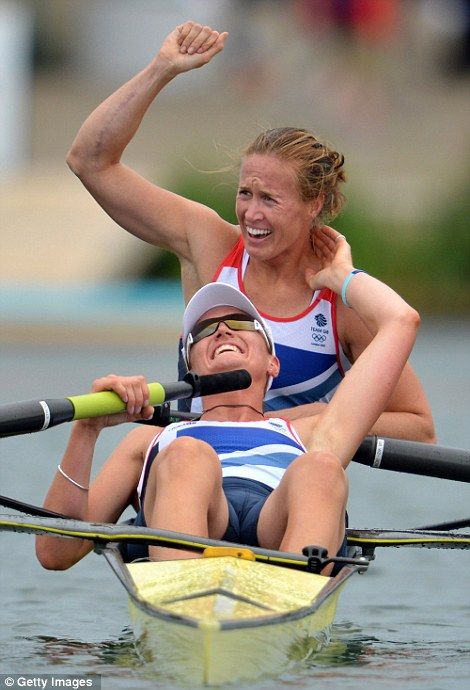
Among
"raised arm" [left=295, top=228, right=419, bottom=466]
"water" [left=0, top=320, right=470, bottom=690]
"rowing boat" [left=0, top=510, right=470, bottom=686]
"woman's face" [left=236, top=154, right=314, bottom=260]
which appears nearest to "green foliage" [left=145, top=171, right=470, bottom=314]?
"water" [left=0, top=320, right=470, bottom=690]

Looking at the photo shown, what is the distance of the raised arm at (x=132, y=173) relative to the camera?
242 inches

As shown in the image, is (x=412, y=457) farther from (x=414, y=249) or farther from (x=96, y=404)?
(x=414, y=249)

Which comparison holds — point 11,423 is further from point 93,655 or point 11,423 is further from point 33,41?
point 33,41

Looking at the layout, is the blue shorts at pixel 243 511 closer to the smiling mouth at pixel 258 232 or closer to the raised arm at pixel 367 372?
the raised arm at pixel 367 372

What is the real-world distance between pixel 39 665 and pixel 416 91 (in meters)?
30.1

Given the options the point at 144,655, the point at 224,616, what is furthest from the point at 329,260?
the point at 224,616

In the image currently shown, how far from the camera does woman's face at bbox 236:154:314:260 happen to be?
594 centimetres

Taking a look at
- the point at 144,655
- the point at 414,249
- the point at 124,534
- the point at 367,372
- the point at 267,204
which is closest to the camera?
the point at 144,655

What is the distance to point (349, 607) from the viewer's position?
22.1 ft

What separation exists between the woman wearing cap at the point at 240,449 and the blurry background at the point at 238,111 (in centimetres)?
1605

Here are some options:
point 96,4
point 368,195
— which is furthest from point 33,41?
point 368,195

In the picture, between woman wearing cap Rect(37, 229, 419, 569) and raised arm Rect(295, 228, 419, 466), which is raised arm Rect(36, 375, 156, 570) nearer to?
woman wearing cap Rect(37, 229, 419, 569)

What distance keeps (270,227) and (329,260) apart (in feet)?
1.08

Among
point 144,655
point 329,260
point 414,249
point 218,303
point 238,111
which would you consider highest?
point 238,111
